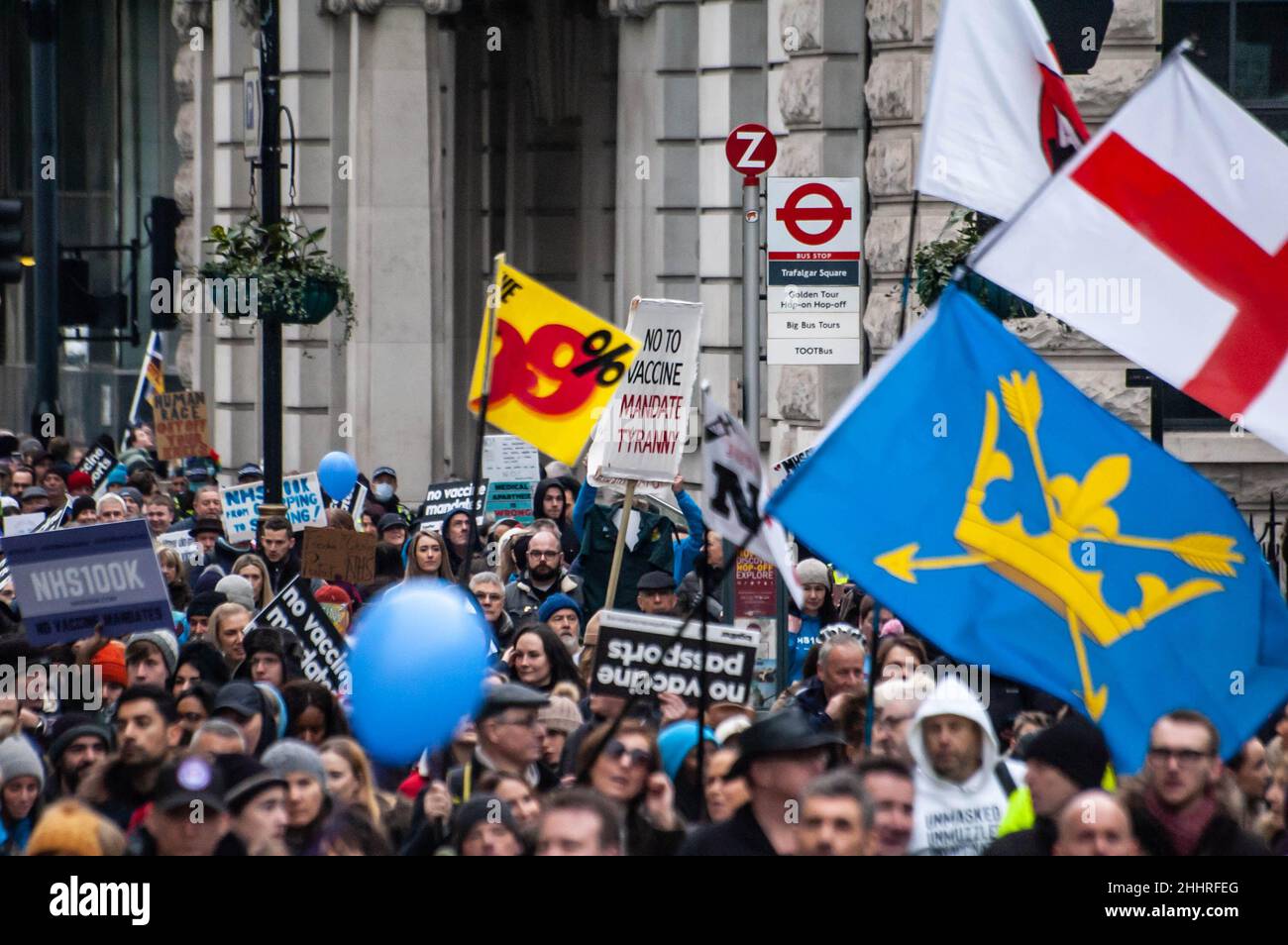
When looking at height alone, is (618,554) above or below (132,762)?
above

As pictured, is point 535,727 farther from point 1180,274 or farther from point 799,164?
point 799,164

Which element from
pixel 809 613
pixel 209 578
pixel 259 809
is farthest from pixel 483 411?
pixel 259 809

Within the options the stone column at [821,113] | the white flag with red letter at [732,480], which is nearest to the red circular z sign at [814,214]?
the white flag with red letter at [732,480]

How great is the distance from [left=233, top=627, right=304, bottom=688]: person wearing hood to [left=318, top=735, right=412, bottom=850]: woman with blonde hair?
6.34ft

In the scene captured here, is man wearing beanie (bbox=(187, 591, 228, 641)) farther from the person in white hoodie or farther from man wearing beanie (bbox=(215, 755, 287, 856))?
the person in white hoodie

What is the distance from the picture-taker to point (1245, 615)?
757 cm

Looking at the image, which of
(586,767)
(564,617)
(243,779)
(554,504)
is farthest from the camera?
(554,504)

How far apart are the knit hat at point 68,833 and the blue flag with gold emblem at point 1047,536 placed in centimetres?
225

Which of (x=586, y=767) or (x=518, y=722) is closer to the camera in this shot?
(x=586, y=767)

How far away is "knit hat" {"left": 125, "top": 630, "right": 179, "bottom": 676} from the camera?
34.2ft

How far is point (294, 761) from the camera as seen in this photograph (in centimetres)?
766

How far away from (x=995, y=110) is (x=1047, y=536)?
1.88 m

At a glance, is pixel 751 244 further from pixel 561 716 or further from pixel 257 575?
pixel 561 716

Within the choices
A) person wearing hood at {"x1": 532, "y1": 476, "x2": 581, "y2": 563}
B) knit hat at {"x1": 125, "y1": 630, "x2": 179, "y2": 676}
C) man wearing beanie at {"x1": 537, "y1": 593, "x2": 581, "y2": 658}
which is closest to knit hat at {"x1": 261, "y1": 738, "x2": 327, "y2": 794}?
knit hat at {"x1": 125, "y1": 630, "x2": 179, "y2": 676}
